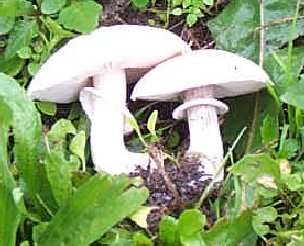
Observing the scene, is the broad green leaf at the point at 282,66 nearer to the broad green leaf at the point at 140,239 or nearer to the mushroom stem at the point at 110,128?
the mushroom stem at the point at 110,128

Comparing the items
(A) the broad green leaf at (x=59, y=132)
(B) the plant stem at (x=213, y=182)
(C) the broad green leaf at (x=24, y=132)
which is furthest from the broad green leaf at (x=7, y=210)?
(B) the plant stem at (x=213, y=182)

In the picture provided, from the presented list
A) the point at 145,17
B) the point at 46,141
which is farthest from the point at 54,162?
the point at 145,17

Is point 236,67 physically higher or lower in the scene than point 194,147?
higher

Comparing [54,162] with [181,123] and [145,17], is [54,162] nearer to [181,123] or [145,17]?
[181,123]

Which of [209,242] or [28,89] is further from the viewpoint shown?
[28,89]

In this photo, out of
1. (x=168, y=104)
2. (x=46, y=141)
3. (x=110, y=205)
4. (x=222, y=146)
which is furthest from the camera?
(x=168, y=104)

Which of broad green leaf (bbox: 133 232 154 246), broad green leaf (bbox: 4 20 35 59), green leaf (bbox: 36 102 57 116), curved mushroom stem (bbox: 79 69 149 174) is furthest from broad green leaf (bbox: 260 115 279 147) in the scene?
broad green leaf (bbox: 4 20 35 59)
